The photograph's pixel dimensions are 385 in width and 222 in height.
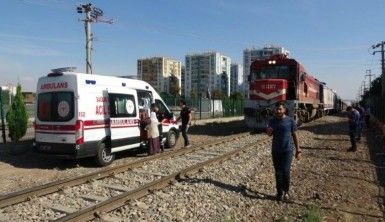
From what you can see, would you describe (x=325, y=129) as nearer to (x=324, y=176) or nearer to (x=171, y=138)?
(x=171, y=138)

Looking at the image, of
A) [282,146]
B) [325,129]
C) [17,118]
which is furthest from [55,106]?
[325,129]

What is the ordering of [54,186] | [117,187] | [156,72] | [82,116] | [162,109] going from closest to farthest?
1. [54,186]
2. [117,187]
3. [82,116]
4. [162,109]
5. [156,72]

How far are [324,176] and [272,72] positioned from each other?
13.7m

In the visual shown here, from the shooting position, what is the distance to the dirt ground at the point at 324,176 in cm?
825

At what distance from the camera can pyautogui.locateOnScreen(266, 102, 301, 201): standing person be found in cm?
853

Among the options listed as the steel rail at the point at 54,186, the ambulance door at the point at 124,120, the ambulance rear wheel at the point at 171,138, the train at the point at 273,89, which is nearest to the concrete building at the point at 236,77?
the train at the point at 273,89

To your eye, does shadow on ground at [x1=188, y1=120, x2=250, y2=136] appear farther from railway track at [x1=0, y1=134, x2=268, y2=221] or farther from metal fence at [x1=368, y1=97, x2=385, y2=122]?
railway track at [x1=0, y1=134, x2=268, y2=221]

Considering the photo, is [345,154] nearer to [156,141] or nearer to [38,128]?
[156,141]

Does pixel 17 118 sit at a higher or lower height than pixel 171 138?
higher

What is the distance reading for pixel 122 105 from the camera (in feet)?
44.0

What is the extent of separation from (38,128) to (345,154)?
1008 cm

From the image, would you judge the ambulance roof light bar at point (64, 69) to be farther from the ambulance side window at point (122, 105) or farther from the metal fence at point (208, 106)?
the metal fence at point (208, 106)

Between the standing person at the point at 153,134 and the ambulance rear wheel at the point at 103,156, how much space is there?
1.57 m

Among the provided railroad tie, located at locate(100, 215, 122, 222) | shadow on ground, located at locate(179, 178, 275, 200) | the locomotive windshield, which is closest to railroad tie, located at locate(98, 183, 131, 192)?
shadow on ground, located at locate(179, 178, 275, 200)
